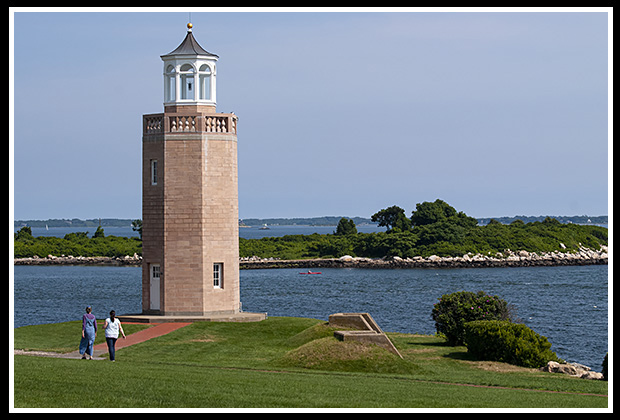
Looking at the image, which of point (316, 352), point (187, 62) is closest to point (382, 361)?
point (316, 352)

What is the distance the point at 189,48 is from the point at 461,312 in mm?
13865

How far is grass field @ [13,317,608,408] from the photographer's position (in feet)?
52.5

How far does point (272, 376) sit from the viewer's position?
2002 centimetres

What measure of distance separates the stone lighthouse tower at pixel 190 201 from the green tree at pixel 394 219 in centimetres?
9720

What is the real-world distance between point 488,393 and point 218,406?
625 centimetres

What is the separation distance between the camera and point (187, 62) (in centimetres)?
3278

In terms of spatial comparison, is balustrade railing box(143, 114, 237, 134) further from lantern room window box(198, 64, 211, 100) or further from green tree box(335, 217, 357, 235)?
green tree box(335, 217, 357, 235)

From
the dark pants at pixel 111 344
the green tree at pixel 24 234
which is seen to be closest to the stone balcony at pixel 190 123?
the dark pants at pixel 111 344

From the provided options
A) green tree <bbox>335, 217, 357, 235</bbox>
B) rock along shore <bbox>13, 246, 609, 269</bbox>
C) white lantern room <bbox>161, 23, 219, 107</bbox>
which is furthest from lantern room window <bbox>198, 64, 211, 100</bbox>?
green tree <bbox>335, 217, 357, 235</bbox>

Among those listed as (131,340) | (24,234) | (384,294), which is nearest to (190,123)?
(131,340)

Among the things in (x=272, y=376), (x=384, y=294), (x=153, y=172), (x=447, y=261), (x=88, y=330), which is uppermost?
(x=153, y=172)

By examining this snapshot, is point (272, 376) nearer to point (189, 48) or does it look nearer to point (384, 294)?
point (189, 48)

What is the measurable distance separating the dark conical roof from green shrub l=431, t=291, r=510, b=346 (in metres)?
12.7

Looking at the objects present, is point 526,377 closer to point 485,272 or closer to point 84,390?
point 84,390
